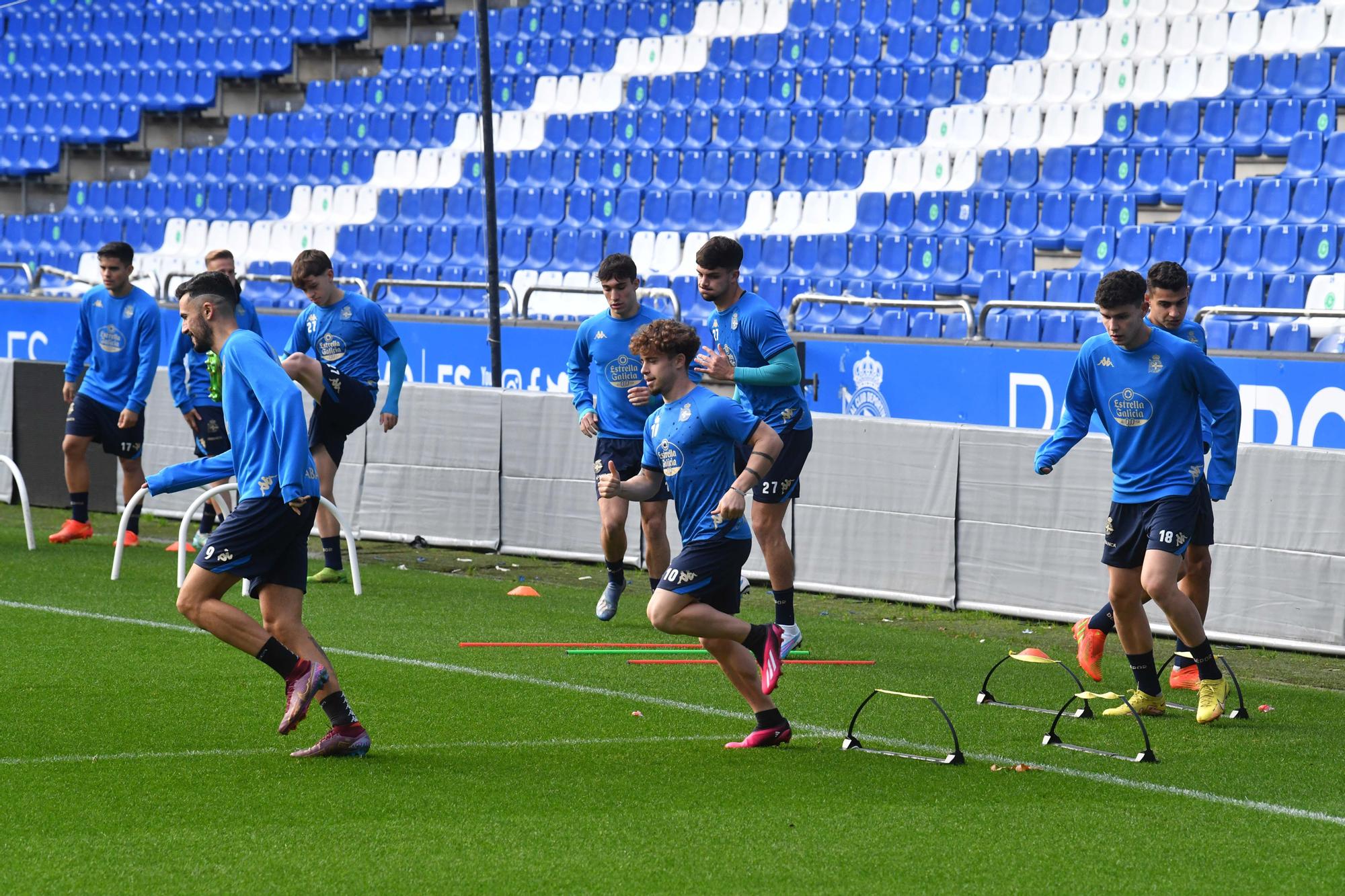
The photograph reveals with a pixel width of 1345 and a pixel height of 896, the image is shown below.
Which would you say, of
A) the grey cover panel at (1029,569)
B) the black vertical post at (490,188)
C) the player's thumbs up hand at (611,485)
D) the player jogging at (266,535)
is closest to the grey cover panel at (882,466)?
the grey cover panel at (1029,569)

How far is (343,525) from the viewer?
1073cm

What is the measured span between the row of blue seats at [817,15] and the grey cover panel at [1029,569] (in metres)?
11.0

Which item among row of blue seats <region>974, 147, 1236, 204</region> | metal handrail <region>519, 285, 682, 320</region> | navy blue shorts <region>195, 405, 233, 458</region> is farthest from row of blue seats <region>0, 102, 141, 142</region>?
navy blue shorts <region>195, 405, 233, 458</region>

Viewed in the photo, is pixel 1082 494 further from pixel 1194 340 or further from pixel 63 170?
pixel 63 170

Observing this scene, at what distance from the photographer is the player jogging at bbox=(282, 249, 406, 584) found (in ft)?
36.6

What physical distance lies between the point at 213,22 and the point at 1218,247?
18.6 meters

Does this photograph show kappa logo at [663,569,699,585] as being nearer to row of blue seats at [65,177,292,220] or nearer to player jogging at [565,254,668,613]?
player jogging at [565,254,668,613]

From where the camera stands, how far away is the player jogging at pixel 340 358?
1115 centimetres

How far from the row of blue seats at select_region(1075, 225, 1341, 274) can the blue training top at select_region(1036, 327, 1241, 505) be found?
28.9 ft

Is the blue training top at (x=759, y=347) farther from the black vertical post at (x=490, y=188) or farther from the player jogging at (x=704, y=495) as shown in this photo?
the black vertical post at (x=490, y=188)

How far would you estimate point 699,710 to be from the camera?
26.0 ft

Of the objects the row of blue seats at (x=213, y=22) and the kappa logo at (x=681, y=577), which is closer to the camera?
the kappa logo at (x=681, y=577)

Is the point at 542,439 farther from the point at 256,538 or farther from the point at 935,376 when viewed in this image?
the point at 256,538

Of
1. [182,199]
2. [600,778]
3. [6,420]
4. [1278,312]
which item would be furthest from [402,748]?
[182,199]
